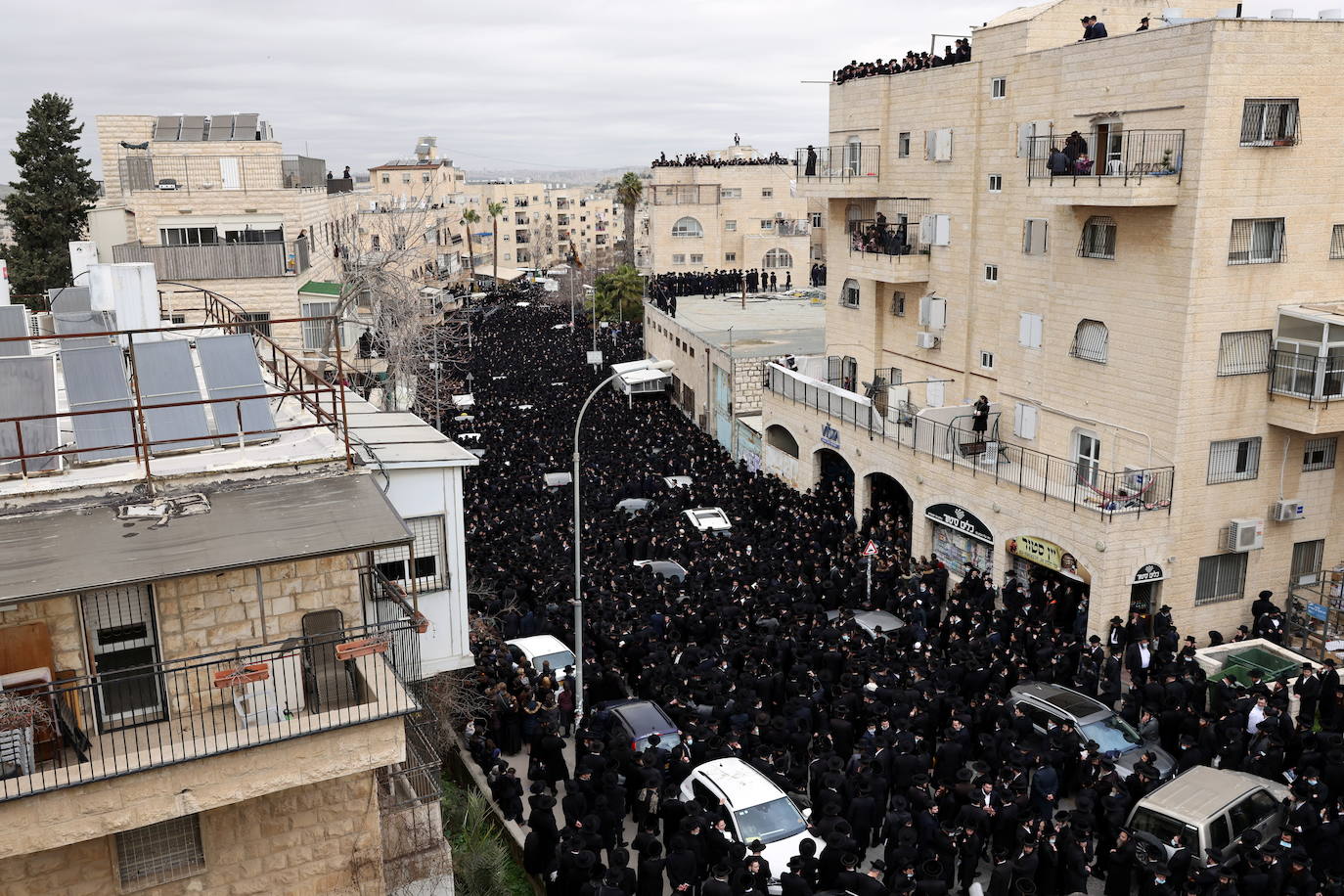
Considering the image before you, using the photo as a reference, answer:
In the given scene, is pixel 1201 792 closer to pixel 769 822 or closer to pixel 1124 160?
pixel 769 822

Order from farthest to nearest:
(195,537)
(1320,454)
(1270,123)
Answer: (1320,454), (1270,123), (195,537)

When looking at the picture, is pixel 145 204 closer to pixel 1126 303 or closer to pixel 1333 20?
pixel 1126 303

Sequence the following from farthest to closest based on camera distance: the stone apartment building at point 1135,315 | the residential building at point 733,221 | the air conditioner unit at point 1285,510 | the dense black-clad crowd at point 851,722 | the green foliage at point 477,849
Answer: the residential building at point 733,221 < the air conditioner unit at point 1285,510 < the stone apartment building at point 1135,315 < the green foliage at point 477,849 < the dense black-clad crowd at point 851,722

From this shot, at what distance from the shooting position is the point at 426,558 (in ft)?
44.6

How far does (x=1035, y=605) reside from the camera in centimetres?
2136

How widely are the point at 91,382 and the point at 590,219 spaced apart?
135450mm

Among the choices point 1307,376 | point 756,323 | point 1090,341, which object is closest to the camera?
point 1307,376

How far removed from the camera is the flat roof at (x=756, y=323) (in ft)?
126

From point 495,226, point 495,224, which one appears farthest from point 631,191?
point 495,226

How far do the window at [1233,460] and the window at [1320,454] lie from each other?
4.20ft

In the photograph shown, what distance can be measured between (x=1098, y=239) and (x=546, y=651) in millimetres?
14310

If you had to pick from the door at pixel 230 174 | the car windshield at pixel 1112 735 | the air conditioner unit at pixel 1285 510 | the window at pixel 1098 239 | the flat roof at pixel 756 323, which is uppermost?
the door at pixel 230 174

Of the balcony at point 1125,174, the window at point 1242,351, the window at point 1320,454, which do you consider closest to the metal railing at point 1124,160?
the balcony at point 1125,174

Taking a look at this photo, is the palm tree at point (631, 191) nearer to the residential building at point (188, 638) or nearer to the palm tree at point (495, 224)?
the palm tree at point (495, 224)
